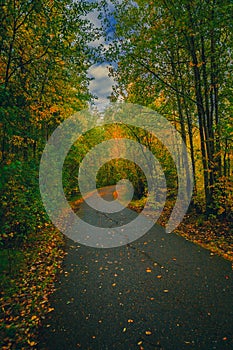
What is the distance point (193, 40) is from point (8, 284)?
406 inches

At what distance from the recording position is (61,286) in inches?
212

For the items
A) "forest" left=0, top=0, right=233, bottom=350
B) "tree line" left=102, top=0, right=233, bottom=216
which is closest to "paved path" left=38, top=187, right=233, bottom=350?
"forest" left=0, top=0, right=233, bottom=350

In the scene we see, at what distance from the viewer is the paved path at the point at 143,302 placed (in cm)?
358

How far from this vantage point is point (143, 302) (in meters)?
4.57

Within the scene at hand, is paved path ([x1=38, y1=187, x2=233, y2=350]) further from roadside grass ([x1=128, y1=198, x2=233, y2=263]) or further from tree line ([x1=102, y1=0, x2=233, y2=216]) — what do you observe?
tree line ([x1=102, y1=0, x2=233, y2=216])

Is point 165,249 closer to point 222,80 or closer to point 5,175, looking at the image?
point 5,175

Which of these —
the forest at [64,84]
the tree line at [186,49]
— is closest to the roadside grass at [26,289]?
the forest at [64,84]

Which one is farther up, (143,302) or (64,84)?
(64,84)

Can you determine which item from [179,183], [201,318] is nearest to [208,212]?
[179,183]

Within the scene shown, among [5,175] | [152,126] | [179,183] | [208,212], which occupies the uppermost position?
[152,126]

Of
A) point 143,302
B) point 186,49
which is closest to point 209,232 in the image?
point 143,302

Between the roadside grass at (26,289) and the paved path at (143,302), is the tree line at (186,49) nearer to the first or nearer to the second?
the paved path at (143,302)

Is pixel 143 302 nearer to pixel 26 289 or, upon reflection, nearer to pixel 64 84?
pixel 26 289

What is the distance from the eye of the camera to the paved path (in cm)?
358
